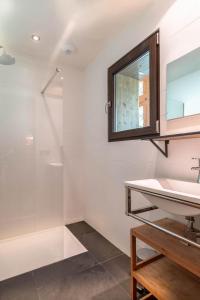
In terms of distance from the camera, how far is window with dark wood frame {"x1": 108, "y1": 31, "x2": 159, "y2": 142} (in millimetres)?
1506

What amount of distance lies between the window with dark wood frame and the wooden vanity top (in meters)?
0.71

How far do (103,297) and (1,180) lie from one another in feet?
5.62

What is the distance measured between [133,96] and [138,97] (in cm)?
9

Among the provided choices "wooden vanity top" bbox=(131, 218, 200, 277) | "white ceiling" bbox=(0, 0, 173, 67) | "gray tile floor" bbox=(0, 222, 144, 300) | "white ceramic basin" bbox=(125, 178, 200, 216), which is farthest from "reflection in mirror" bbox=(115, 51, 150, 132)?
"gray tile floor" bbox=(0, 222, 144, 300)

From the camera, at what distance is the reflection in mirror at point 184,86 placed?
123cm

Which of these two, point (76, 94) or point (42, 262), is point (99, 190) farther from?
point (76, 94)

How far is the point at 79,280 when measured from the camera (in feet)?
5.21

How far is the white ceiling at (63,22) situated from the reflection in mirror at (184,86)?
554mm

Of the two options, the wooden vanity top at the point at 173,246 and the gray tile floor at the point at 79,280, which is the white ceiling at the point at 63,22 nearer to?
the wooden vanity top at the point at 173,246

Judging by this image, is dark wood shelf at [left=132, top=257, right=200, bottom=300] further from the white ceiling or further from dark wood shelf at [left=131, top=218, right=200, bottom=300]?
the white ceiling

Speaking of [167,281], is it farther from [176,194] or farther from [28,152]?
[28,152]

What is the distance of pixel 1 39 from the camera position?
2.07 m

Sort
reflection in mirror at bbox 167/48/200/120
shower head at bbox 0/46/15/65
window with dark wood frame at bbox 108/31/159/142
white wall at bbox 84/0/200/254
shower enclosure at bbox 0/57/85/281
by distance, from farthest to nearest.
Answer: shower enclosure at bbox 0/57/85/281, shower head at bbox 0/46/15/65, window with dark wood frame at bbox 108/31/159/142, white wall at bbox 84/0/200/254, reflection in mirror at bbox 167/48/200/120

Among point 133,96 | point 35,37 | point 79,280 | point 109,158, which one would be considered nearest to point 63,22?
point 35,37
